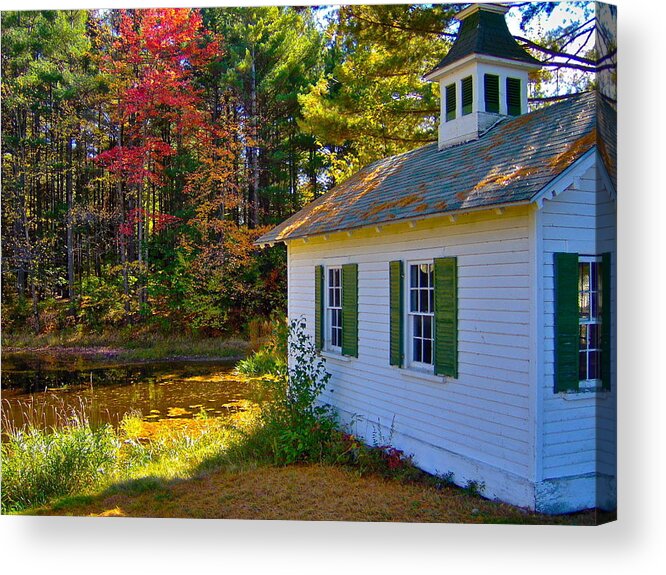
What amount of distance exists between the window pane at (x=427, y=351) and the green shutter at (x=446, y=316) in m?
0.33

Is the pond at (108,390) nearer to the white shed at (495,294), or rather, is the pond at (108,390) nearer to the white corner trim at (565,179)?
the white shed at (495,294)

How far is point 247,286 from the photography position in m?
12.3

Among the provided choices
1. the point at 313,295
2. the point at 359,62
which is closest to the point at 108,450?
the point at 313,295

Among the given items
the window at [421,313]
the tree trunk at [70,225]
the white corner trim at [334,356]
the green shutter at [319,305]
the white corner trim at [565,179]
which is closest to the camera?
the white corner trim at [565,179]

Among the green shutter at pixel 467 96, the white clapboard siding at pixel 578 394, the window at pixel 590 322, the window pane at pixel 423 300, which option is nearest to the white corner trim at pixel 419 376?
the window pane at pixel 423 300

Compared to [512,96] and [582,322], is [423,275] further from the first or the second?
[512,96]

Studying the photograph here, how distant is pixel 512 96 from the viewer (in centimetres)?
899

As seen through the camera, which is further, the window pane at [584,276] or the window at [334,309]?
the window at [334,309]

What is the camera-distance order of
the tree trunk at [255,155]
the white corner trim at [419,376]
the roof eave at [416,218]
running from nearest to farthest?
the roof eave at [416,218] < the white corner trim at [419,376] < the tree trunk at [255,155]

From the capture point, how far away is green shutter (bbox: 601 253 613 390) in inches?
237

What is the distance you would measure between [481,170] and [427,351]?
226 centimetres

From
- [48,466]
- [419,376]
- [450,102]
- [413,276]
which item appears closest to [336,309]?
[413,276]

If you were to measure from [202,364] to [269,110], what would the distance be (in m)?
4.99

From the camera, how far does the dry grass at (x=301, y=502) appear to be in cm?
623
